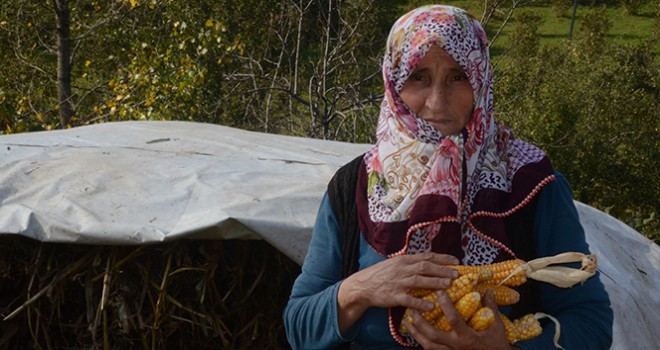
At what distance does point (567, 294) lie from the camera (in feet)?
6.91

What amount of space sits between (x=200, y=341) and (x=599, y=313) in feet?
5.83

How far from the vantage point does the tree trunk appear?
9094 millimetres

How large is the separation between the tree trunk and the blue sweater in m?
7.27

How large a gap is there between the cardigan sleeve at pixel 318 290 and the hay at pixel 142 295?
3.68 ft

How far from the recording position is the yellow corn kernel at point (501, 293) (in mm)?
2018

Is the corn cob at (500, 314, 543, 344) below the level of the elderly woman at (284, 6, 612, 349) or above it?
below

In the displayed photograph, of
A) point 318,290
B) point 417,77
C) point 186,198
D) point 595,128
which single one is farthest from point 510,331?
point 595,128

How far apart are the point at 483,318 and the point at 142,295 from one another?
1.74 meters

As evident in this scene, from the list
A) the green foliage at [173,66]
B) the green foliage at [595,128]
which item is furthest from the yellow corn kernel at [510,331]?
the green foliage at [595,128]

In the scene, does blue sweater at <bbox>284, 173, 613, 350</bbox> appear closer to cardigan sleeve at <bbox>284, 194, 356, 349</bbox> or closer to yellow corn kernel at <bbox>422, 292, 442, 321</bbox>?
cardigan sleeve at <bbox>284, 194, 356, 349</bbox>

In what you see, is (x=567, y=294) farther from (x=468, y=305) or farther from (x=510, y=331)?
(x=468, y=305)

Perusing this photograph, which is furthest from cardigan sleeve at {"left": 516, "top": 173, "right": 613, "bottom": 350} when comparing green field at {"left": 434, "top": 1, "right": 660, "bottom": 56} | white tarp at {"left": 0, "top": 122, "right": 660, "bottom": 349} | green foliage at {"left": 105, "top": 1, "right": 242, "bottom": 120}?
green field at {"left": 434, "top": 1, "right": 660, "bottom": 56}

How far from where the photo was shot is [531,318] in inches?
81.1

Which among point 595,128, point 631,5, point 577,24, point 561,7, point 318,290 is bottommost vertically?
point 577,24
